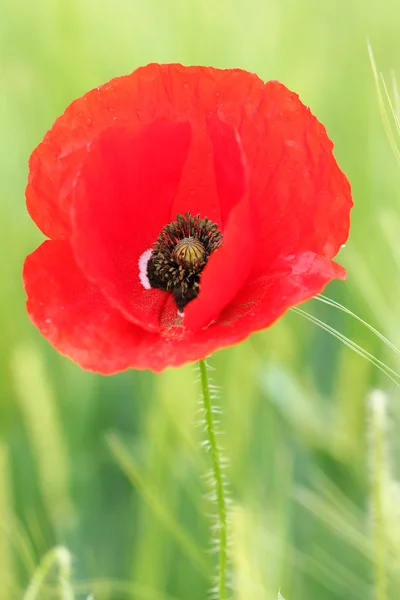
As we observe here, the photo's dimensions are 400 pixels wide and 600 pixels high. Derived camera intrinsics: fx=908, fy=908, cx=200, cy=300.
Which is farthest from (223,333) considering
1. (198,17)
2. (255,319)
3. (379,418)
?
(198,17)

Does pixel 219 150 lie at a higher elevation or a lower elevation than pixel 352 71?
lower

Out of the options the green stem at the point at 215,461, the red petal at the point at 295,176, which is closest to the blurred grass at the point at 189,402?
the green stem at the point at 215,461

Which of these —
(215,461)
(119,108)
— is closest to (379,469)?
(215,461)

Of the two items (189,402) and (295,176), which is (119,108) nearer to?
(295,176)

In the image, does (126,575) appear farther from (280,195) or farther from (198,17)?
(198,17)

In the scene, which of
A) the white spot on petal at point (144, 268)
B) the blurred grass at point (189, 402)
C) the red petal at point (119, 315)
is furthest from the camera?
the blurred grass at point (189, 402)

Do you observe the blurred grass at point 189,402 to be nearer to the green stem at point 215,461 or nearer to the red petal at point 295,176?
the green stem at point 215,461
